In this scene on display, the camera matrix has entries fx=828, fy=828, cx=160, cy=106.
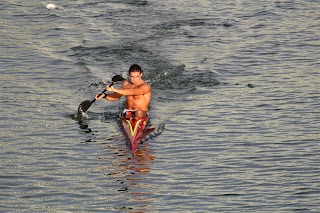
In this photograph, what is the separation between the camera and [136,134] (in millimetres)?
17438

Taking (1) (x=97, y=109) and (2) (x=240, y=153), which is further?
(1) (x=97, y=109)

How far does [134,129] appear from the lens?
17.6m

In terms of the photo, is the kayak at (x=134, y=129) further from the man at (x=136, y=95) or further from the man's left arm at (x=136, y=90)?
the man's left arm at (x=136, y=90)

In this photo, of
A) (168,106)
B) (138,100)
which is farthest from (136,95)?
(168,106)

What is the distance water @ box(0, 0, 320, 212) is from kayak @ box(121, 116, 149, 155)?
21cm

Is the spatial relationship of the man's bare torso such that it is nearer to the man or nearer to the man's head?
the man

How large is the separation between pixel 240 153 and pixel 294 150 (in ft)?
3.64

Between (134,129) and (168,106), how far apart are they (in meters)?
2.68

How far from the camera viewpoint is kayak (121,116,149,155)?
1712cm

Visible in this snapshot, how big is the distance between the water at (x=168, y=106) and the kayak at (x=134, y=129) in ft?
0.68

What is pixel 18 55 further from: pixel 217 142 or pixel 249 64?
pixel 217 142

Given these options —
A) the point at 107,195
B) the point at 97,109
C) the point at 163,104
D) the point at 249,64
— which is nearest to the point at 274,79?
the point at 249,64

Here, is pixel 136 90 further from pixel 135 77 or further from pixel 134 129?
pixel 134 129

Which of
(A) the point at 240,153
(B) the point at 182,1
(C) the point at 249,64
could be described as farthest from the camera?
(B) the point at 182,1
